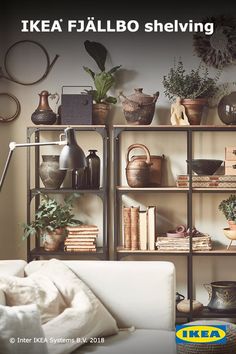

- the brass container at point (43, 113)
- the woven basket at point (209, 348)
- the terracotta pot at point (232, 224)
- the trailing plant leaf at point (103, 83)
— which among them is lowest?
the woven basket at point (209, 348)

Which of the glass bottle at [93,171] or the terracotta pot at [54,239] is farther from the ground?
the glass bottle at [93,171]

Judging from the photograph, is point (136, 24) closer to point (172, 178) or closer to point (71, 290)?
point (172, 178)

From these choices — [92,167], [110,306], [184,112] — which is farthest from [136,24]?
[110,306]

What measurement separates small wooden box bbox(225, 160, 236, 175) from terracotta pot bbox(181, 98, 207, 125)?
36 centimetres

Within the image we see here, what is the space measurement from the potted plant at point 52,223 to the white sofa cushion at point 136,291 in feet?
3.75

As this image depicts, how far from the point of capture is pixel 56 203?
4398mm

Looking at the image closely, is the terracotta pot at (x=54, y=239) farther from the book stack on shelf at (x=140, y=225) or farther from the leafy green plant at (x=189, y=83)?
the leafy green plant at (x=189, y=83)

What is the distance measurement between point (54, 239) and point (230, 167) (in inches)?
53.2

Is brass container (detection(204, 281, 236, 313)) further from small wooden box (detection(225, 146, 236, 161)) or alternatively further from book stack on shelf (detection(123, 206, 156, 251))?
small wooden box (detection(225, 146, 236, 161))

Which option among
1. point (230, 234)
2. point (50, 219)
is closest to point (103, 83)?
point (50, 219)

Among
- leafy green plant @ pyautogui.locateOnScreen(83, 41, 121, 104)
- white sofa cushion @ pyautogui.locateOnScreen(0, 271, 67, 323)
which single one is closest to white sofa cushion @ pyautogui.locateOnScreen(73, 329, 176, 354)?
white sofa cushion @ pyautogui.locateOnScreen(0, 271, 67, 323)

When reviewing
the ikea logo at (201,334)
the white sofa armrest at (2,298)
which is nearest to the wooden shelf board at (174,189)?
the ikea logo at (201,334)

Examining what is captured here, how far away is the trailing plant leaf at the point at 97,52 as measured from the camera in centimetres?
450

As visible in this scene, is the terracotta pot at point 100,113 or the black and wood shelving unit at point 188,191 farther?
the terracotta pot at point 100,113
